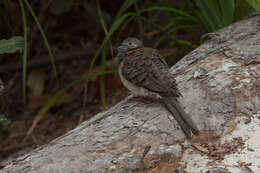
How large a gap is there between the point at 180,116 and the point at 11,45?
1.48 metres

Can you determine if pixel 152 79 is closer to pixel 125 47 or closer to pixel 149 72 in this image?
pixel 149 72

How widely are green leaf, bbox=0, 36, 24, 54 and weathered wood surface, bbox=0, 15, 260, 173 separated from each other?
81cm

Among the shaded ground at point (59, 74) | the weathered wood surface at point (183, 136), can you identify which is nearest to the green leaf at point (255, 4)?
the weathered wood surface at point (183, 136)

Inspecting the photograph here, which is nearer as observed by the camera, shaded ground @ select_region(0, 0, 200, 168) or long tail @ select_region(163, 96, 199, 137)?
long tail @ select_region(163, 96, 199, 137)

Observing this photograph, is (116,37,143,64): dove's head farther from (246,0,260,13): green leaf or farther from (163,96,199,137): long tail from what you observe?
(246,0,260,13): green leaf

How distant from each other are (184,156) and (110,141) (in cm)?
53

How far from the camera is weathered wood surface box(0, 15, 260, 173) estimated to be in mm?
2375

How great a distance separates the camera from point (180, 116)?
2.71 meters

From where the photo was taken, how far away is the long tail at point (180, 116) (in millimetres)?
2619

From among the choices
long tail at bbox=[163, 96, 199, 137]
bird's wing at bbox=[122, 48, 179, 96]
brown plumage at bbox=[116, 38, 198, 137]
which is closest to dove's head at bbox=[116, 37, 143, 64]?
brown plumage at bbox=[116, 38, 198, 137]

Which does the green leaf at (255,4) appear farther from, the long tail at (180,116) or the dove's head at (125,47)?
the long tail at (180,116)

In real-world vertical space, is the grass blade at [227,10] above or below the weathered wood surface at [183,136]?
above

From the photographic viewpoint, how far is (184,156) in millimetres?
2471

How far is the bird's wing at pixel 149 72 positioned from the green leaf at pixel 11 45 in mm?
921
